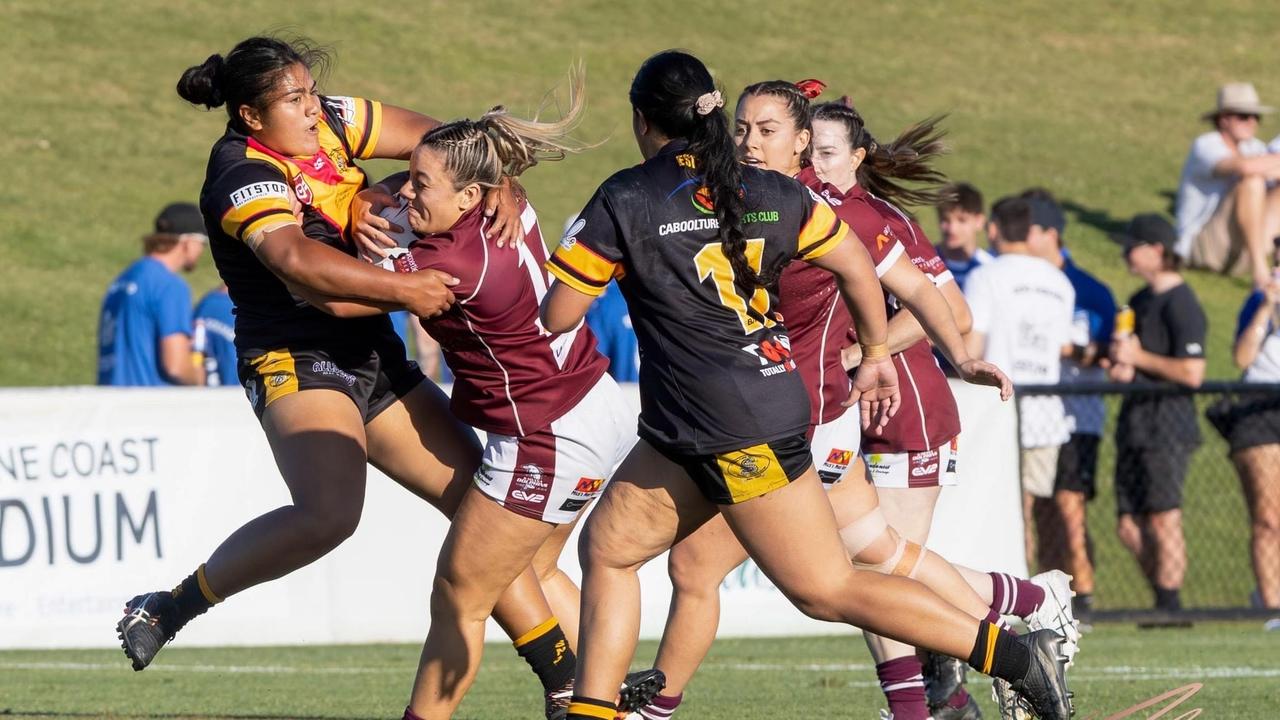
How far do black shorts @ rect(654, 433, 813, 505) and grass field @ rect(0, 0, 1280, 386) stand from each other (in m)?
11.8

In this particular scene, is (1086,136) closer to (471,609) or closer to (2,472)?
(2,472)

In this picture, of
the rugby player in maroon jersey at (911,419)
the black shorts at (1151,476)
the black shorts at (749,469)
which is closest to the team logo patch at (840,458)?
the rugby player in maroon jersey at (911,419)

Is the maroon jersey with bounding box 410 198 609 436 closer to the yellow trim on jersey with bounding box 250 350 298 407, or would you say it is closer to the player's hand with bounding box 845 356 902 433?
the yellow trim on jersey with bounding box 250 350 298 407

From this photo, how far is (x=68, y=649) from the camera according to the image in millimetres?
9531

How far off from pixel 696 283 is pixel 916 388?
1.82m

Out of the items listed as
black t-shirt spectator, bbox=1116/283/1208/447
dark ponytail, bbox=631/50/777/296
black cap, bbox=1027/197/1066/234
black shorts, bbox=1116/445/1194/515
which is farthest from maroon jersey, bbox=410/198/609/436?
black cap, bbox=1027/197/1066/234

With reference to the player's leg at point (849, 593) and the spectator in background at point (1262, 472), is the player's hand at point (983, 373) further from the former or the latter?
the spectator in background at point (1262, 472)

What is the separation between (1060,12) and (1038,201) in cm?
2084

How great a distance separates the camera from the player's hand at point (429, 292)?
5094 mm

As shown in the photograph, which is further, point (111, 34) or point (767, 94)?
point (111, 34)

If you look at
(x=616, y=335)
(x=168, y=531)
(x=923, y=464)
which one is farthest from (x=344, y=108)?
(x=616, y=335)

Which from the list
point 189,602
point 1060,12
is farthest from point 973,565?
point 1060,12

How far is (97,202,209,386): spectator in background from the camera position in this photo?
11078 mm

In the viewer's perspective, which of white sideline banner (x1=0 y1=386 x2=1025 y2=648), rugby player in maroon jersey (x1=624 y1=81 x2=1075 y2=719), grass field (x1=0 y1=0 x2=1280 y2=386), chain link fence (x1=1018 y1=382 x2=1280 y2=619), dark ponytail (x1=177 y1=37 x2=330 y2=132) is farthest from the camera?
grass field (x1=0 y1=0 x2=1280 y2=386)
